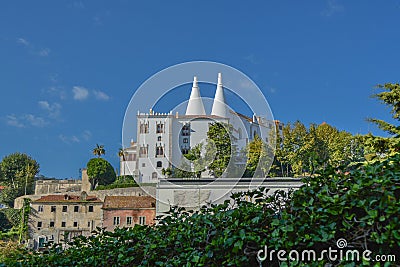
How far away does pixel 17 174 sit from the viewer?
40.1 m

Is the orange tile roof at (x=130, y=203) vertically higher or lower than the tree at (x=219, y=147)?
lower

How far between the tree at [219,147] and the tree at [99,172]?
10.4 meters

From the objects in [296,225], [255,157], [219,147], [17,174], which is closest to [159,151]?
[219,147]

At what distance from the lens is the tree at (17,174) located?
3841 cm

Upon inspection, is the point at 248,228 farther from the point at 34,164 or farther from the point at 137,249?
the point at 34,164

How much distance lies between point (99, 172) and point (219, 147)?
12790 millimetres

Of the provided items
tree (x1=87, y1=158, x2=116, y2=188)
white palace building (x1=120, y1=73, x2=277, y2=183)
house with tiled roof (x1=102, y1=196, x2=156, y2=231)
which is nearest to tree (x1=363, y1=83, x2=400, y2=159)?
house with tiled roof (x1=102, y1=196, x2=156, y2=231)

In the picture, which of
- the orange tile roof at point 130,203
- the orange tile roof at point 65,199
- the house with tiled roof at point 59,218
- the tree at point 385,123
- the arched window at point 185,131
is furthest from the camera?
the arched window at point 185,131

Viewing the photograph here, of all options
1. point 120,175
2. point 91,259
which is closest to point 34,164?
point 120,175

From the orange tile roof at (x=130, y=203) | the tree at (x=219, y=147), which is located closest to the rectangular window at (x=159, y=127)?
the tree at (x=219, y=147)

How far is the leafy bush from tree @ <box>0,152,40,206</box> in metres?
39.0

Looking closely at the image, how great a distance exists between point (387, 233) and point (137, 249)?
1.37 metres

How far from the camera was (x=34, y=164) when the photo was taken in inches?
1673

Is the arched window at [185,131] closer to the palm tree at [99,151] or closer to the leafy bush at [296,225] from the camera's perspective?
the palm tree at [99,151]
